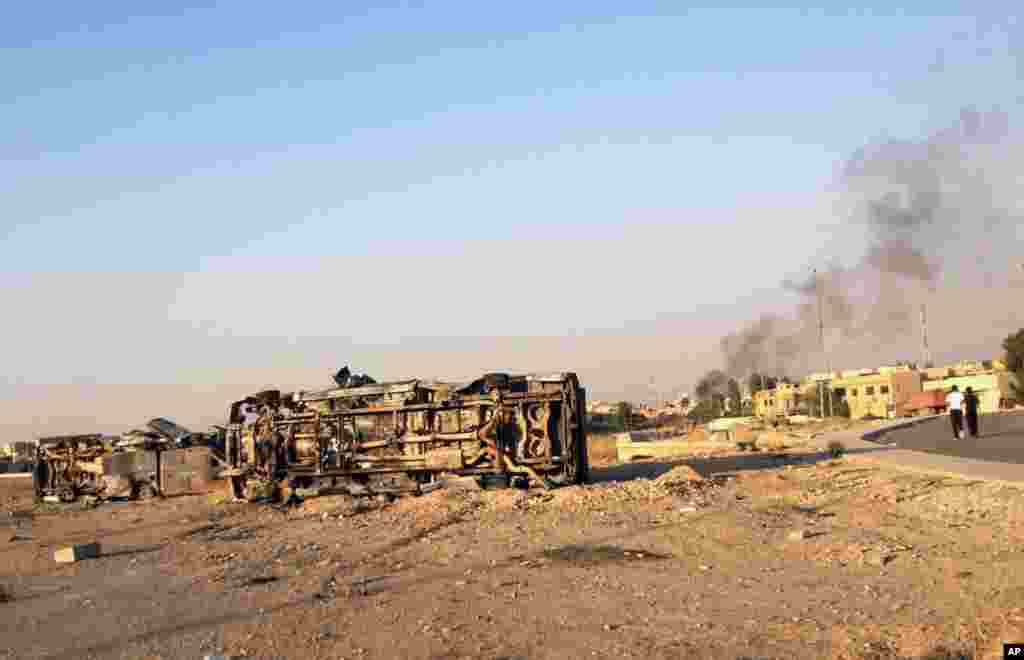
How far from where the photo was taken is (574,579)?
40.7 feet

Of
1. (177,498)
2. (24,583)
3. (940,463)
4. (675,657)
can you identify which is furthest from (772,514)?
(177,498)

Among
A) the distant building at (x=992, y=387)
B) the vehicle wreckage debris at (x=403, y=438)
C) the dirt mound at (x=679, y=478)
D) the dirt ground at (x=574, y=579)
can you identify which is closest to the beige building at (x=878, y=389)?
the distant building at (x=992, y=387)

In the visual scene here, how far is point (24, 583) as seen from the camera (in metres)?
16.2

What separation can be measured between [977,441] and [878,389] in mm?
63537

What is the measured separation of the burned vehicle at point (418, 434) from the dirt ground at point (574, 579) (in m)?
1.64

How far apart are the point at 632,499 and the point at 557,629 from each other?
10708mm

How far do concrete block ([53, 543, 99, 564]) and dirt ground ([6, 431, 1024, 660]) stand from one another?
0.35 m

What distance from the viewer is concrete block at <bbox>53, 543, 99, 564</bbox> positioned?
18469mm

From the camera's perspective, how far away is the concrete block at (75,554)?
18.5 m

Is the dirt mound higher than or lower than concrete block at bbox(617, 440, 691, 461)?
higher

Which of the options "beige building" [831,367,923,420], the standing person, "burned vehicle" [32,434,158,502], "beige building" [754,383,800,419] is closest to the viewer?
the standing person

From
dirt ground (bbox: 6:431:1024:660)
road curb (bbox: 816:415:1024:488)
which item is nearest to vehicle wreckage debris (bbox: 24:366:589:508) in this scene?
dirt ground (bbox: 6:431:1024:660)

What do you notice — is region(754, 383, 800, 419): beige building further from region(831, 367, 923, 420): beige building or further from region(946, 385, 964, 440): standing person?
region(946, 385, 964, 440): standing person

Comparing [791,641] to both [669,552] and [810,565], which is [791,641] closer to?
[810,565]
